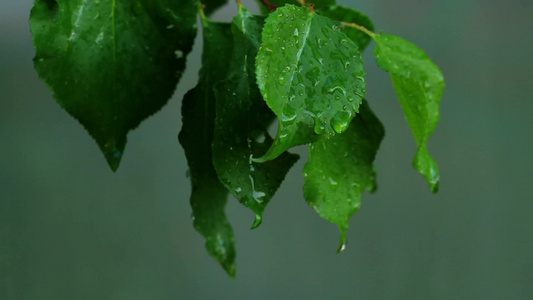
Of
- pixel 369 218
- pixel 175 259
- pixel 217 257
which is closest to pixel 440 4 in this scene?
pixel 369 218

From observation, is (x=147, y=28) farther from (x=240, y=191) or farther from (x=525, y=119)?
(x=525, y=119)

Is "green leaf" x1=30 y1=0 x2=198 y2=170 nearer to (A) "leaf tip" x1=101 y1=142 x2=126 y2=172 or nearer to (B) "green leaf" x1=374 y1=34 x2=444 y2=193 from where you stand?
(A) "leaf tip" x1=101 y1=142 x2=126 y2=172

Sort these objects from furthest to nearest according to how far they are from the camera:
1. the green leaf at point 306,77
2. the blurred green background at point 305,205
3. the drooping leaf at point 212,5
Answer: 1. the blurred green background at point 305,205
2. the drooping leaf at point 212,5
3. the green leaf at point 306,77

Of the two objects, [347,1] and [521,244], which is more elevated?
[347,1]

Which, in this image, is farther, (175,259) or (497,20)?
(497,20)

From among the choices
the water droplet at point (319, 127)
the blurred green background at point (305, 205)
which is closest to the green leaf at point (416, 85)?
the water droplet at point (319, 127)

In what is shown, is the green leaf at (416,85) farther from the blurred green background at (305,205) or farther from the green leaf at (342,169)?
the blurred green background at (305,205)
